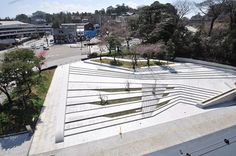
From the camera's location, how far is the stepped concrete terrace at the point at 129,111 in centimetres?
1303

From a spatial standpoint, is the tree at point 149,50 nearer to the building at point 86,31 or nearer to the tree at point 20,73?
the tree at point 20,73

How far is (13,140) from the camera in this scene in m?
14.1

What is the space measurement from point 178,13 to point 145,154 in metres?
33.1

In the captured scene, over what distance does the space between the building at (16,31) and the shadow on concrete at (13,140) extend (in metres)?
54.2

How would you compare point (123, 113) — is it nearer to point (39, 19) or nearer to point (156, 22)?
point (156, 22)

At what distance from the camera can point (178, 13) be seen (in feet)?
130

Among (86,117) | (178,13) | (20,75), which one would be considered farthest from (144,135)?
(178,13)

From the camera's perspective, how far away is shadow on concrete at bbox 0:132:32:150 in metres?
13.6

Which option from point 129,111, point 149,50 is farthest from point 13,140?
point 149,50

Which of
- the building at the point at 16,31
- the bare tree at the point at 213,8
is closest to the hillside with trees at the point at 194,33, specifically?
the bare tree at the point at 213,8

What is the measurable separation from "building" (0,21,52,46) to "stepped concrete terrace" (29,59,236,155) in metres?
50.3

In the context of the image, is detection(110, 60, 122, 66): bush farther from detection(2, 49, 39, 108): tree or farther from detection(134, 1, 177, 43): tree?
detection(2, 49, 39, 108): tree

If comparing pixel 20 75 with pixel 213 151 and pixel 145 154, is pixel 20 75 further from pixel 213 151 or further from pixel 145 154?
pixel 213 151

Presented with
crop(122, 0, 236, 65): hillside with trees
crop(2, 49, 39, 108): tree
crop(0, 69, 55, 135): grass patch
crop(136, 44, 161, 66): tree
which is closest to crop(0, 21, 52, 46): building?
crop(122, 0, 236, 65): hillside with trees
